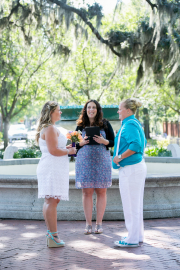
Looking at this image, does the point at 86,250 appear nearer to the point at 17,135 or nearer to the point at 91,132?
the point at 91,132

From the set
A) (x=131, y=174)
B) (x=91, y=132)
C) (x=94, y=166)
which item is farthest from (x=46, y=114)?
(x=131, y=174)

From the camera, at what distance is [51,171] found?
4516 millimetres

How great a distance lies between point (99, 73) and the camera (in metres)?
23.8

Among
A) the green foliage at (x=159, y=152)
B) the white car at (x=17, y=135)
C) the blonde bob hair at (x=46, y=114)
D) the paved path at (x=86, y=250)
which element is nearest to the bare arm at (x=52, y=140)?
the blonde bob hair at (x=46, y=114)

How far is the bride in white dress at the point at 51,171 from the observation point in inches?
177

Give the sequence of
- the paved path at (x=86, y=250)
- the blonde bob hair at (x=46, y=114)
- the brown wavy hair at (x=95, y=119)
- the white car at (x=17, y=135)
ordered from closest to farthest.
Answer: the paved path at (x=86, y=250) < the blonde bob hair at (x=46, y=114) < the brown wavy hair at (x=95, y=119) < the white car at (x=17, y=135)

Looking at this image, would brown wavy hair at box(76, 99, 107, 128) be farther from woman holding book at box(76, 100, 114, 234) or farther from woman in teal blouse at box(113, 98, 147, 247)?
woman in teal blouse at box(113, 98, 147, 247)

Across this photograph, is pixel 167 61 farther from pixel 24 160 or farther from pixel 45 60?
pixel 45 60

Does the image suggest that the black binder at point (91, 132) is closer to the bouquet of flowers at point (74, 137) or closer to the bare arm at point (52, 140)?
the bouquet of flowers at point (74, 137)

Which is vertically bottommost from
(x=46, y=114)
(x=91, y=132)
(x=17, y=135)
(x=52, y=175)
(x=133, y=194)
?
(x=133, y=194)

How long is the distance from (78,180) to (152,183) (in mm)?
1442

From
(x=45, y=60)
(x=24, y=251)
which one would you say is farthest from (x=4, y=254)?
(x=45, y=60)

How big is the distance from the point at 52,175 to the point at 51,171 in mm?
51

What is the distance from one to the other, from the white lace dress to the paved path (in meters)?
0.67
